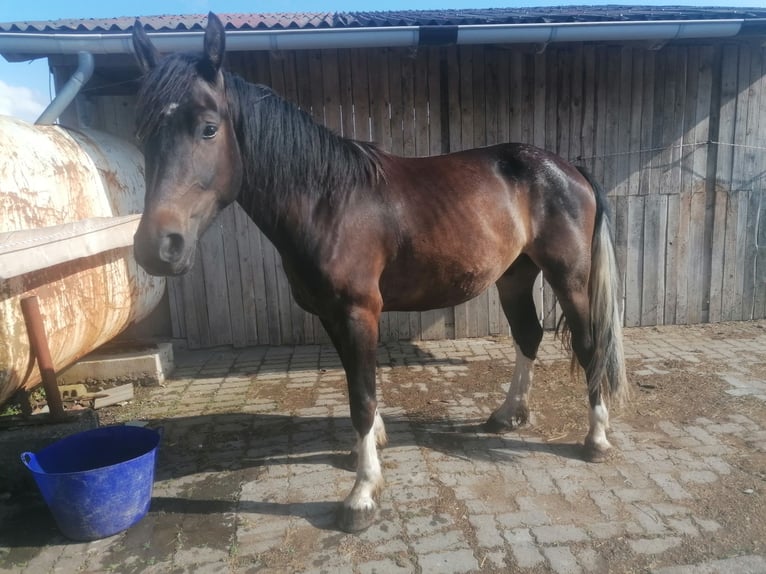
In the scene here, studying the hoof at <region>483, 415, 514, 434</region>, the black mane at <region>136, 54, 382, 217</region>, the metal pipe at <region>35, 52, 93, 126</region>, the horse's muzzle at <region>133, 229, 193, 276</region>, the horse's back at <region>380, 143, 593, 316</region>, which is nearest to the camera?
the horse's muzzle at <region>133, 229, 193, 276</region>

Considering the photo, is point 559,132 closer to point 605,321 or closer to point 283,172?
point 605,321

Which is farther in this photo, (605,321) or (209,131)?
(605,321)

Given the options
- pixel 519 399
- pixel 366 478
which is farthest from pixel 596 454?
pixel 366 478

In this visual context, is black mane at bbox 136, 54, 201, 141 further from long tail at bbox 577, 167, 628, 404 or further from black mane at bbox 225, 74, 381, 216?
long tail at bbox 577, 167, 628, 404

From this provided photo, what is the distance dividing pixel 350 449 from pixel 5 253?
7.28 ft

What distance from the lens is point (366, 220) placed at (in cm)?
273

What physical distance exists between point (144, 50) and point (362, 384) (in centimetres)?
197

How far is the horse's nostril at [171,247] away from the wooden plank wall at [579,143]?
3.42 m

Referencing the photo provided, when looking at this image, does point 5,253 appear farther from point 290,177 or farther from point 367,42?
point 367,42

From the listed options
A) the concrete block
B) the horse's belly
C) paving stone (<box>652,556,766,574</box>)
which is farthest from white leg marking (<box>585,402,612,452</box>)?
the concrete block

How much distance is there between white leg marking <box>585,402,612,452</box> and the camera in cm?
309

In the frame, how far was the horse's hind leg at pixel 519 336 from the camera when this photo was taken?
354cm

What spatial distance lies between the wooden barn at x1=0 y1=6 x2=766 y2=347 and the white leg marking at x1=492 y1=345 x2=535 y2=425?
2108mm

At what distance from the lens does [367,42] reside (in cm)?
446
